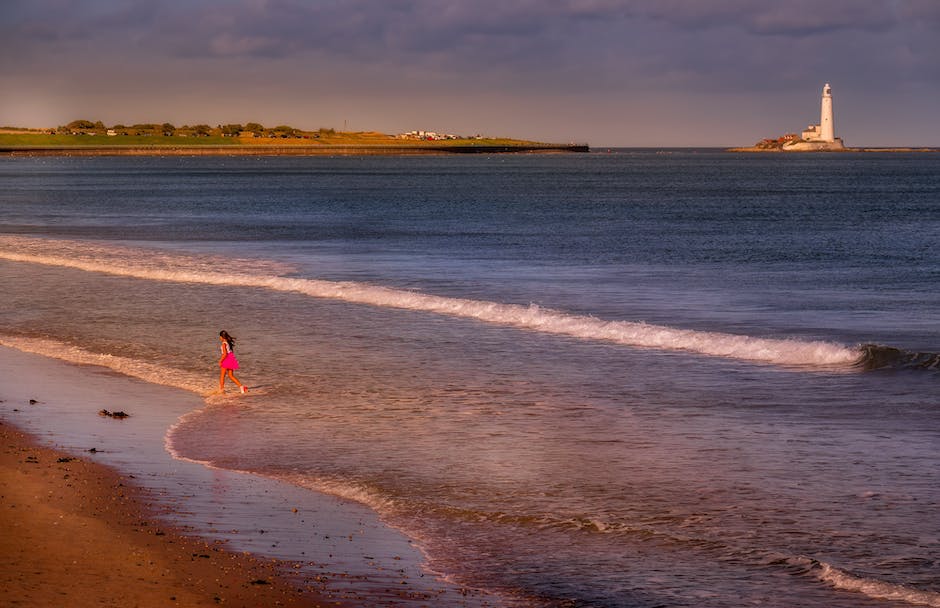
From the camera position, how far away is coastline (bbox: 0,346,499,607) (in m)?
9.75

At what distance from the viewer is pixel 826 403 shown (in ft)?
58.7

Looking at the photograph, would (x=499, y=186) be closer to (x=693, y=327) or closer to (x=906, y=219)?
(x=906, y=219)

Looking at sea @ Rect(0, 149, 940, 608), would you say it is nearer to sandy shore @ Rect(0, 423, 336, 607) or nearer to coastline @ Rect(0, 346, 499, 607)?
coastline @ Rect(0, 346, 499, 607)

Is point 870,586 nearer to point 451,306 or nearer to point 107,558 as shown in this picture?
point 107,558

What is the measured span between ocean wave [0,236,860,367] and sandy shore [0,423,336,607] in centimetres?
1306

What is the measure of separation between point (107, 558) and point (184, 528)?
44.0 inches

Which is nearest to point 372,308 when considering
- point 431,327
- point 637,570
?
point 431,327

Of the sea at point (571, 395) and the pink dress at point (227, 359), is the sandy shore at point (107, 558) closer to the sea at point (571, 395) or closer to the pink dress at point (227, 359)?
the sea at point (571, 395)

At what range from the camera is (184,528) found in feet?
37.4

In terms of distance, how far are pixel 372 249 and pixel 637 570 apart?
39.3 meters

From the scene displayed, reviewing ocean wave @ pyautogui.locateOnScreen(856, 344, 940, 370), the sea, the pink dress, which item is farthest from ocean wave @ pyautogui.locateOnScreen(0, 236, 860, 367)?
the pink dress

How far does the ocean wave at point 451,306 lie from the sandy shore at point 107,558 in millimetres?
13057

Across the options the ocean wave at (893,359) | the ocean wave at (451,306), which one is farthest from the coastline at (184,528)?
the ocean wave at (893,359)

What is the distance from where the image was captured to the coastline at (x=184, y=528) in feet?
32.0
